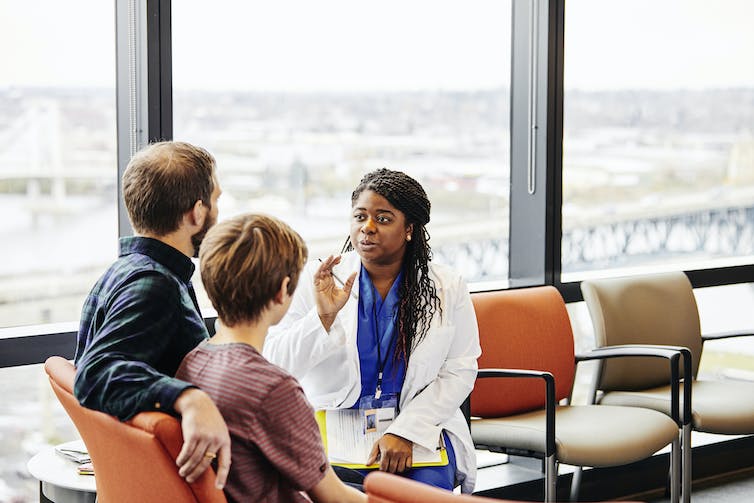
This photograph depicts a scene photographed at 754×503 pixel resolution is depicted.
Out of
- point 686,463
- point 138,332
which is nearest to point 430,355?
point 138,332

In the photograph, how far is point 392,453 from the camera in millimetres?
2701

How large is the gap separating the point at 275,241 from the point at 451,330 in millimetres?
1065

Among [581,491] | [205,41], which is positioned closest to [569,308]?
[581,491]

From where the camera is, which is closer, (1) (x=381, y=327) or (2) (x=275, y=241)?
(2) (x=275, y=241)

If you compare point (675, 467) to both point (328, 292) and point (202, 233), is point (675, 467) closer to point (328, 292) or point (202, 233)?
point (328, 292)

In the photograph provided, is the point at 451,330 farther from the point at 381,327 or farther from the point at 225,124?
the point at 225,124

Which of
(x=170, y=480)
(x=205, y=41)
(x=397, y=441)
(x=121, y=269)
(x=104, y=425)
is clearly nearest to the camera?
(x=170, y=480)

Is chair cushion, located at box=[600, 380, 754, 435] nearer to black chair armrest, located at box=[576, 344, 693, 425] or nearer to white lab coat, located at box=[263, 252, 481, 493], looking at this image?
black chair armrest, located at box=[576, 344, 693, 425]

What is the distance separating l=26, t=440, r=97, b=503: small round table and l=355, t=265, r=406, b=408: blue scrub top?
76cm

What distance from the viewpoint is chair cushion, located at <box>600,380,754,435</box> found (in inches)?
144

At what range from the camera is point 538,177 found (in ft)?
13.5

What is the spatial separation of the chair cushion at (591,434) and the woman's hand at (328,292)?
962 millimetres

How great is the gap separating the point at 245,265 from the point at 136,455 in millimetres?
395

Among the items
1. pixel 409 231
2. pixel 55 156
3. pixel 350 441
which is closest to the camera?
pixel 350 441
